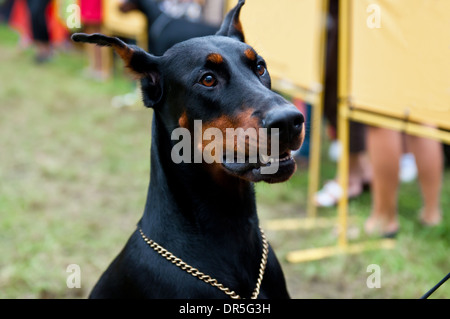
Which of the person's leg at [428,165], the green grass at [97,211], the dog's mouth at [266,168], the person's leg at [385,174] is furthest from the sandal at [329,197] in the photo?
the dog's mouth at [266,168]

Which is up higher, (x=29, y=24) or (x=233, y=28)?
(x=29, y=24)

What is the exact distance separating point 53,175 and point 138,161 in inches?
34.0

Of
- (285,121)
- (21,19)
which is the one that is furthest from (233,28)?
(21,19)

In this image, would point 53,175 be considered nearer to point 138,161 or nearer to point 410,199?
point 138,161

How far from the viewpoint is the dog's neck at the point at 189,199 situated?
180 centimetres

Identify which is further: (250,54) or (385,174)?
(385,174)

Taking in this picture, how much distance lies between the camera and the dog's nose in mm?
1561

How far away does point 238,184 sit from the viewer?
186 cm

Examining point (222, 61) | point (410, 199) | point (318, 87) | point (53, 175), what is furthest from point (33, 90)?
point (222, 61)

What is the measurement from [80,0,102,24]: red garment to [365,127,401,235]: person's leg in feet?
20.8

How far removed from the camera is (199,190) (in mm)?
1832

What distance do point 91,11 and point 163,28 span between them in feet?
9.55

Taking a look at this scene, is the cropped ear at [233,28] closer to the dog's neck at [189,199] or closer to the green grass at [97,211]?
the dog's neck at [189,199]

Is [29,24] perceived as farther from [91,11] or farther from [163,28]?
[163,28]
